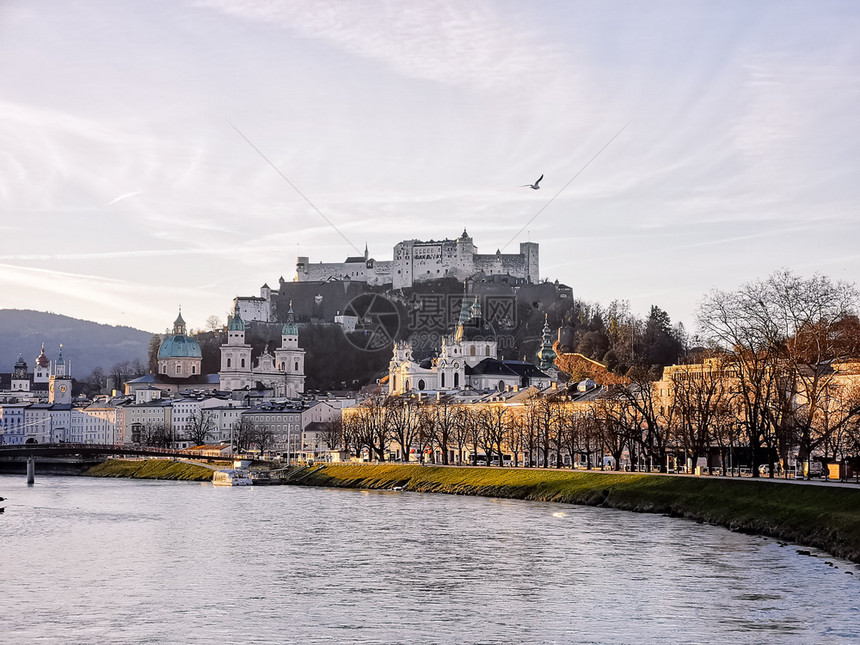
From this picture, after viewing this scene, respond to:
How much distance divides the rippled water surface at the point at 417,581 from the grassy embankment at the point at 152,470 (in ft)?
169

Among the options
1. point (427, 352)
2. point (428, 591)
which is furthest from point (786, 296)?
point (427, 352)

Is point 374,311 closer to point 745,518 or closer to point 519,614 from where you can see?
point 745,518

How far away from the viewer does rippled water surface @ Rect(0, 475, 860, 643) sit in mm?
27484

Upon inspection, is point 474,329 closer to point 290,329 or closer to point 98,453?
point 290,329

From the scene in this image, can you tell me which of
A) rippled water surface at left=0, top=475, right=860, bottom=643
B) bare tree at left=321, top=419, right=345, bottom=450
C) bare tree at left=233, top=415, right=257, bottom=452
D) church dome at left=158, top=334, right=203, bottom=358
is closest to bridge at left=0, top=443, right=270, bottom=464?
bare tree at left=321, top=419, right=345, bottom=450

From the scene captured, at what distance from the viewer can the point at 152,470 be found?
115 m

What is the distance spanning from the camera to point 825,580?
32969 mm

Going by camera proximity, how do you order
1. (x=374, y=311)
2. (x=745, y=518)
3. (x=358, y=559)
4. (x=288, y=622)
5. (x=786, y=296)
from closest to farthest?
(x=288, y=622)
(x=358, y=559)
(x=745, y=518)
(x=786, y=296)
(x=374, y=311)

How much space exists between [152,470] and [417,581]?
84008mm

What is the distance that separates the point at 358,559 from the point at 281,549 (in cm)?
438

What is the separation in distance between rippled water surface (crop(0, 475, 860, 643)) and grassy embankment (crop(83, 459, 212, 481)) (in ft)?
169

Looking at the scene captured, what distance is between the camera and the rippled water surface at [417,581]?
27484 millimetres

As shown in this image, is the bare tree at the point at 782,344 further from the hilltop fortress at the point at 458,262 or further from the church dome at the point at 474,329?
the hilltop fortress at the point at 458,262

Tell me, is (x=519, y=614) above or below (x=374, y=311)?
below
